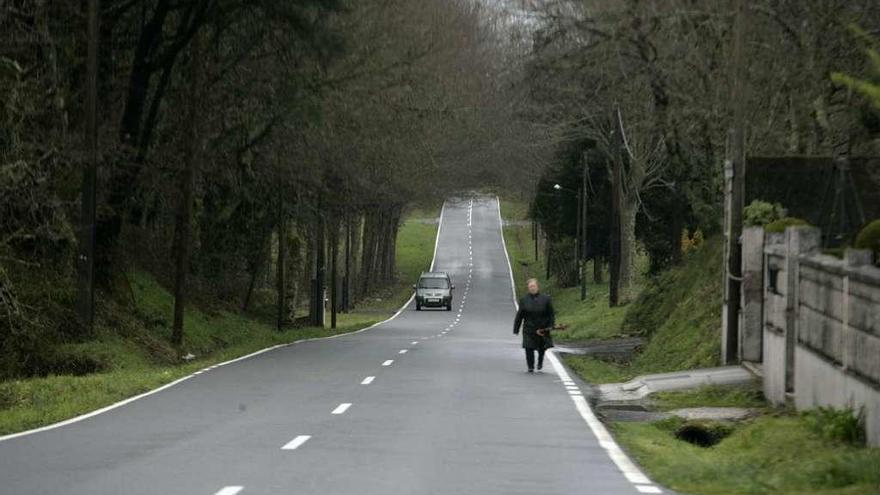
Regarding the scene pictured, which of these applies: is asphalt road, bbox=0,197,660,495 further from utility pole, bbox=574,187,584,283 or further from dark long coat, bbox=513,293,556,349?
utility pole, bbox=574,187,584,283

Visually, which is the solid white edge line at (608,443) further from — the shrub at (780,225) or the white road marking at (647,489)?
the shrub at (780,225)

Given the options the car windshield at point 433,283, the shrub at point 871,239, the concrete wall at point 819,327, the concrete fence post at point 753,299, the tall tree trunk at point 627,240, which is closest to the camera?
the concrete wall at point 819,327

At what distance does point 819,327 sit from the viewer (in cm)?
1670

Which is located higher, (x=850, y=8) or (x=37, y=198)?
(x=850, y=8)

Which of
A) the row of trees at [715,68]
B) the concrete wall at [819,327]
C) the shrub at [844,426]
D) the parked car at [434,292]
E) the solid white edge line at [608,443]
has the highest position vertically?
the row of trees at [715,68]

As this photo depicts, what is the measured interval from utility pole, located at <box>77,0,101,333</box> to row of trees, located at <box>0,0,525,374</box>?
0.26m

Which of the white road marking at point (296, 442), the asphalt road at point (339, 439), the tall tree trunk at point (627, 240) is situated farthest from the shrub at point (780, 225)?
the tall tree trunk at point (627, 240)

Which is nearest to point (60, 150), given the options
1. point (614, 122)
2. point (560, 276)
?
point (614, 122)

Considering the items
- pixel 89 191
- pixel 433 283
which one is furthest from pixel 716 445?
pixel 433 283

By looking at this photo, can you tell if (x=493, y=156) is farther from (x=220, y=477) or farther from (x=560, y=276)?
(x=220, y=477)

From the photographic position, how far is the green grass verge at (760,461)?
12.2 metres

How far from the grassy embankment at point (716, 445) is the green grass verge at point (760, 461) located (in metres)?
0.01

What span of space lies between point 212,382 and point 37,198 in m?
4.33

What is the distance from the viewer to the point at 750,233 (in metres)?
24.2
